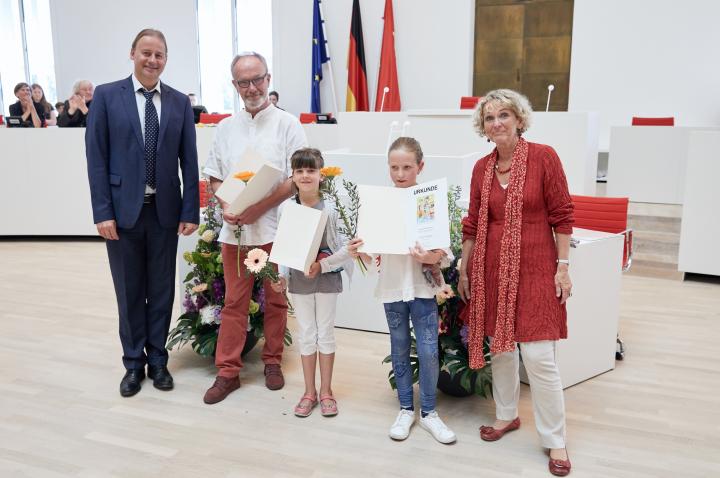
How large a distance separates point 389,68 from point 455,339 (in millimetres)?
8133

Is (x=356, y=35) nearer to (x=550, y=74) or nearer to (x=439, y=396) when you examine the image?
(x=550, y=74)

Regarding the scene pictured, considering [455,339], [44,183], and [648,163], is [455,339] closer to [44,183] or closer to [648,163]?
[648,163]

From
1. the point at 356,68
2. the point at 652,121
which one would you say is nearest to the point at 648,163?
the point at 652,121

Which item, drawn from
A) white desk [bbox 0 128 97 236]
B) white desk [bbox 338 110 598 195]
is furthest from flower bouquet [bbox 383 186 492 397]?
white desk [bbox 0 128 97 236]

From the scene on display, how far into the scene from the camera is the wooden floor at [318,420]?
2.50m

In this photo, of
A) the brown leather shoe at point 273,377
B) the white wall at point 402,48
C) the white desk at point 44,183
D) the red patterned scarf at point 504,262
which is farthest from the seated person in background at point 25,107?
the red patterned scarf at point 504,262

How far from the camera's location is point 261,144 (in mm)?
2996

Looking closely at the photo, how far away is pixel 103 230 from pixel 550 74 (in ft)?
26.5

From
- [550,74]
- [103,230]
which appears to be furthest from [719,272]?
[550,74]

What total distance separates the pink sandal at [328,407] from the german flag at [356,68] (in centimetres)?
815

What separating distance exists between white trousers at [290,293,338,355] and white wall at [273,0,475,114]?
26.0ft

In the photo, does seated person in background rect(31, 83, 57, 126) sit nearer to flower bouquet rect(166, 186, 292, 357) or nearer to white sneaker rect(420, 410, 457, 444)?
flower bouquet rect(166, 186, 292, 357)

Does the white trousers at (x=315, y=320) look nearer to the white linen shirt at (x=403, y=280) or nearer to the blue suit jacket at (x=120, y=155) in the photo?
the white linen shirt at (x=403, y=280)

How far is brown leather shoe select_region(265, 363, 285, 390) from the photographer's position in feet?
10.5
